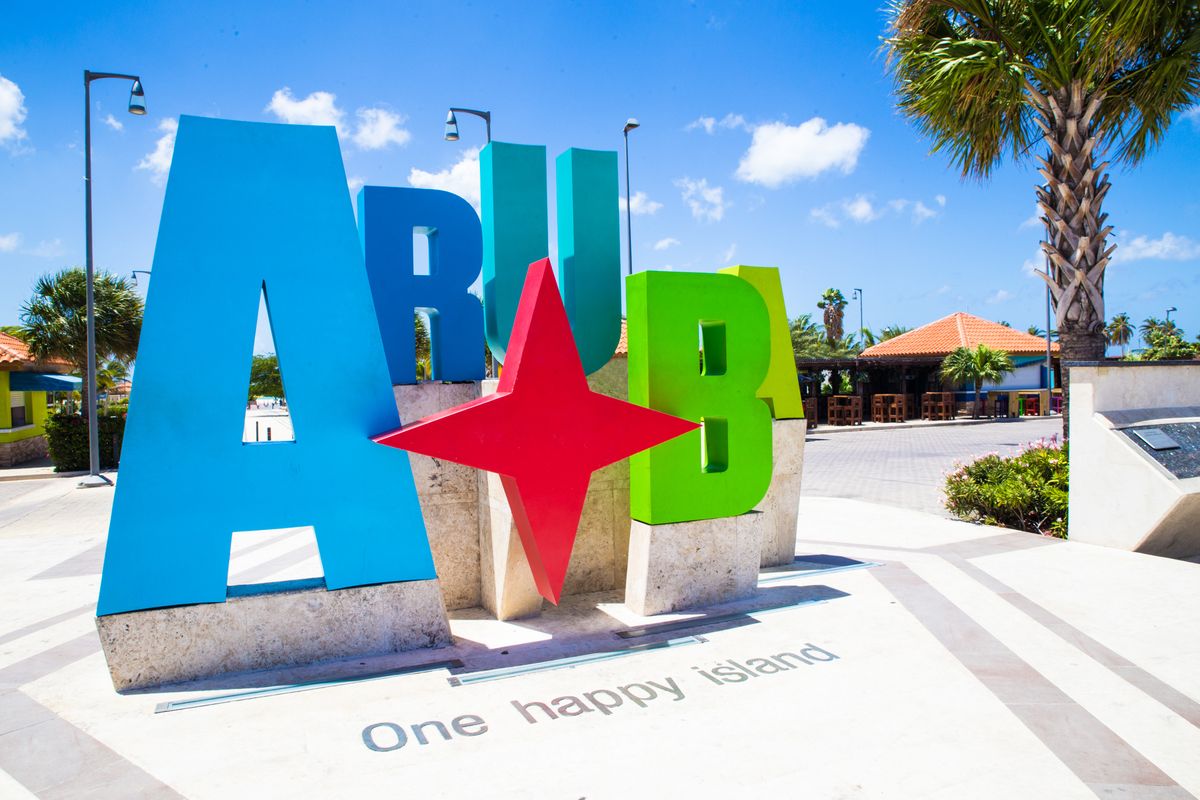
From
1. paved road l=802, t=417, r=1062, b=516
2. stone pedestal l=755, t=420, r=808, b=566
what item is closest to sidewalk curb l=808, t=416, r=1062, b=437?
paved road l=802, t=417, r=1062, b=516

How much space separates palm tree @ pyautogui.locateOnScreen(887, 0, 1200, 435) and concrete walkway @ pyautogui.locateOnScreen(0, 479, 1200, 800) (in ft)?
17.6

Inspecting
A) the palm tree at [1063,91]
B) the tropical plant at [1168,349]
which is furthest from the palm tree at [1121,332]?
the palm tree at [1063,91]

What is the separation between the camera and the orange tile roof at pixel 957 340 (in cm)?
3866

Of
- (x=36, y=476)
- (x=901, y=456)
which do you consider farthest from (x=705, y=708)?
(x=36, y=476)

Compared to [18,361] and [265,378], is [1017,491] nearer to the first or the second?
[18,361]

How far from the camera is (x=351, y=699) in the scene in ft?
18.1

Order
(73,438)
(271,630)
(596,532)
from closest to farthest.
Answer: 1. (271,630)
2. (596,532)
3. (73,438)

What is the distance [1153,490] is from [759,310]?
5829mm

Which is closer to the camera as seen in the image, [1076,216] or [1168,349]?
[1076,216]

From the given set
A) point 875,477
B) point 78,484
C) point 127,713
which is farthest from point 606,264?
point 78,484

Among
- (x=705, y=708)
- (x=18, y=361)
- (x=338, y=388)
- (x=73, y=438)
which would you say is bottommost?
(x=705, y=708)

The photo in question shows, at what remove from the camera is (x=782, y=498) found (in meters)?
9.81

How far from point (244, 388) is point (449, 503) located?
2.63 metres

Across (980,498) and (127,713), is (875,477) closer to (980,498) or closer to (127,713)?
(980,498)
